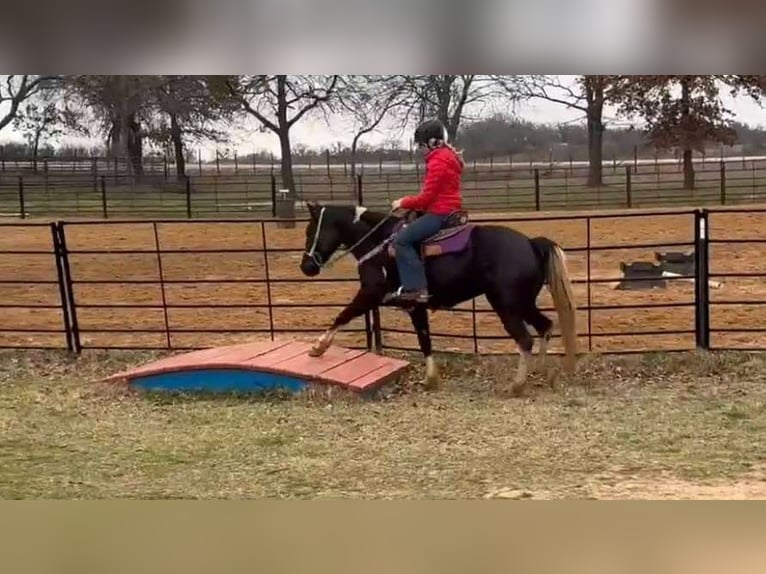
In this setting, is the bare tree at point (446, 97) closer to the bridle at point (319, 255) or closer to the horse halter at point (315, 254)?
the bridle at point (319, 255)

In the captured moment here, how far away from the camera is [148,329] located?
3984 millimetres

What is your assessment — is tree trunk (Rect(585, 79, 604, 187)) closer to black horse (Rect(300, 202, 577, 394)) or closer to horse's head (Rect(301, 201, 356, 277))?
black horse (Rect(300, 202, 577, 394))

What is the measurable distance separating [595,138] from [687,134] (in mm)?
298

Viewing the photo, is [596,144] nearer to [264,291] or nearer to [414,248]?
[414,248]

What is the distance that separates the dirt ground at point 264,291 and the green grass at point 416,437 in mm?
363

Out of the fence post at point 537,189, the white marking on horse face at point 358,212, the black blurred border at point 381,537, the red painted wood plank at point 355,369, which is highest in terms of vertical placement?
the fence post at point 537,189

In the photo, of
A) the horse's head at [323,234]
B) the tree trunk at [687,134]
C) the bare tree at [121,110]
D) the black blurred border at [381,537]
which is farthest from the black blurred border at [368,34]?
the horse's head at [323,234]

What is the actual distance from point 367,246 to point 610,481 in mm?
1421

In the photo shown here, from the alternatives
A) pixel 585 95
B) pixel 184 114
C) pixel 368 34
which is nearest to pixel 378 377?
pixel 184 114

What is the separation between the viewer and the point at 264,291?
14.8 ft

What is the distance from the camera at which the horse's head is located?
308cm

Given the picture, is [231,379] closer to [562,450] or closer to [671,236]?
[562,450]

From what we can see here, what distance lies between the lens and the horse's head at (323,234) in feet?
10.1

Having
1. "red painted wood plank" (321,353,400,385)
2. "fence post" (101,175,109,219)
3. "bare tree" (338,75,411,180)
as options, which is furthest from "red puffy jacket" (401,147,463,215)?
"fence post" (101,175,109,219)
